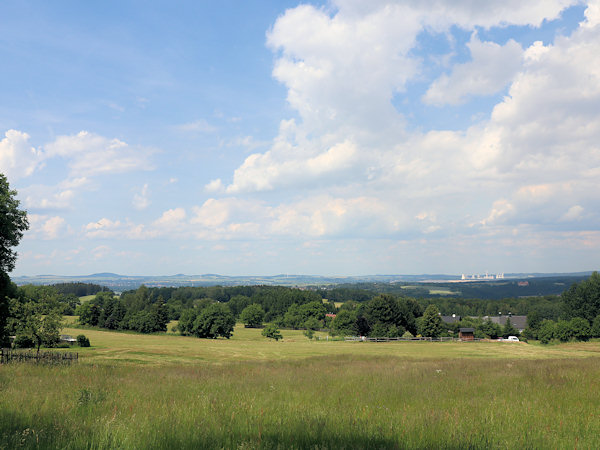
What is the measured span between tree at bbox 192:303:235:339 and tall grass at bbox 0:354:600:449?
82.2 m

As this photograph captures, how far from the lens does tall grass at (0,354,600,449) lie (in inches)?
200

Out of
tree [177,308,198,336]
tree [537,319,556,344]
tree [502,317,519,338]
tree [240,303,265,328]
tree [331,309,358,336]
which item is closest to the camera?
tree [537,319,556,344]

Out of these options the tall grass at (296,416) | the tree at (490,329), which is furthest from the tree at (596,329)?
the tall grass at (296,416)

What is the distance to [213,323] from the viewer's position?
90250 millimetres

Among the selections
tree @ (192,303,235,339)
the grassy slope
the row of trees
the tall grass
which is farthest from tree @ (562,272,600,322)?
the tall grass

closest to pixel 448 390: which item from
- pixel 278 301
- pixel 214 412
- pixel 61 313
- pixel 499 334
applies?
pixel 214 412

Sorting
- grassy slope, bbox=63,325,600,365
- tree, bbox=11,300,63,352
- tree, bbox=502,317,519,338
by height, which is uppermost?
tree, bbox=11,300,63,352

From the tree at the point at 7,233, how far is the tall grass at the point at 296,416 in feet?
84.3

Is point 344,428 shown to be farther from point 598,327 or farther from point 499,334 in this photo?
point 499,334

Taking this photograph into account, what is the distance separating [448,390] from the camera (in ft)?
33.5

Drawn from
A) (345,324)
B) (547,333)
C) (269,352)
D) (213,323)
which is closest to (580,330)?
(547,333)

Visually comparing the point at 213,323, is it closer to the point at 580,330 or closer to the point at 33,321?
the point at 33,321

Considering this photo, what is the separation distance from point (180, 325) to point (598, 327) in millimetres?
102835

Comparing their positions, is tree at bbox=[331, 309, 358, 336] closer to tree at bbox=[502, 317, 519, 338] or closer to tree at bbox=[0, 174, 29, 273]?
tree at bbox=[502, 317, 519, 338]
